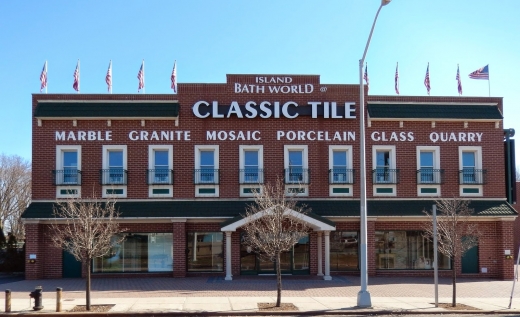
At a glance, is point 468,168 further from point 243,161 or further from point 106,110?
point 106,110

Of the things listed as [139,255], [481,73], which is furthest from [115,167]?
[481,73]

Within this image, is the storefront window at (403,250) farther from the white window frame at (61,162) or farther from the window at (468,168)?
the white window frame at (61,162)

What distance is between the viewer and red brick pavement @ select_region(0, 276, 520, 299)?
20453 millimetres

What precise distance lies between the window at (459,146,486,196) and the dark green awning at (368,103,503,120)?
153 cm

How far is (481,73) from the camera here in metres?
26.6

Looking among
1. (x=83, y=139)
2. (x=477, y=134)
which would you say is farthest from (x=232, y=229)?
(x=477, y=134)

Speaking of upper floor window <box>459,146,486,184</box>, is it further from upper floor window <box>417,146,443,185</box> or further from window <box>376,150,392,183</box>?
window <box>376,150,392,183</box>

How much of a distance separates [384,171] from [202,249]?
902 cm

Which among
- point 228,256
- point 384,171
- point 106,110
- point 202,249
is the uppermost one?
point 106,110

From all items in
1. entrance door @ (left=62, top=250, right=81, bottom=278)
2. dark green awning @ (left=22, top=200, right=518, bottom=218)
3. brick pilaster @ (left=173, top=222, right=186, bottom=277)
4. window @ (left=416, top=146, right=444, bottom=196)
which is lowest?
entrance door @ (left=62, top=250, right=81, bottom=278)

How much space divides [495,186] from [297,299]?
12.6 m

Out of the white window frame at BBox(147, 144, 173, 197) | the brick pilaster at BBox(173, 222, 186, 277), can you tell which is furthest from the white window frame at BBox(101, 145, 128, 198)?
the brick pilaster at BBox(173, 222, 186, 277)

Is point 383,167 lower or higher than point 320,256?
higher

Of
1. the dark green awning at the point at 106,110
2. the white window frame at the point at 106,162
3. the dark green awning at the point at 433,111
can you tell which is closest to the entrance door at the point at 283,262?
the white window frame at the point at 106,162
